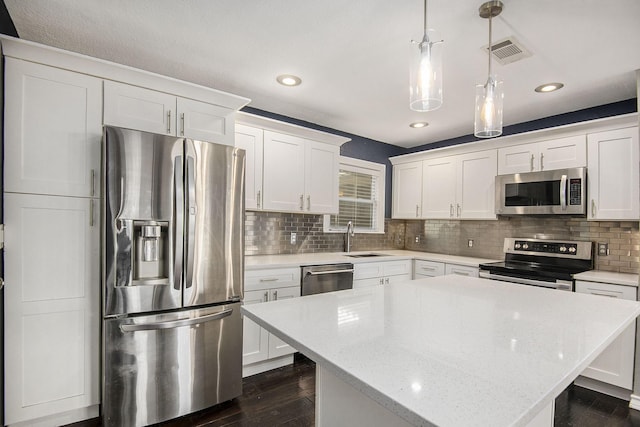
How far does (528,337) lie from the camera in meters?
1.12

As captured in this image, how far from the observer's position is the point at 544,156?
326cm

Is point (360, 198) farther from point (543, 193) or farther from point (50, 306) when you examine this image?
point (50, 306)

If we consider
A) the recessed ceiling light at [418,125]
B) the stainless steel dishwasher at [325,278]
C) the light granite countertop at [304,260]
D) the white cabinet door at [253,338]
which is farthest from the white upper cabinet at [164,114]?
the recessed ceiling light at [418,125]

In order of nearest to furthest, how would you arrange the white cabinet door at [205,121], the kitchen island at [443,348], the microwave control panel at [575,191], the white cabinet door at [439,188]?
the kitchen island at [443,348], the white cabinet door at [205,121], the microwave control panel at [575,191], the white cabinet door at [439,188]

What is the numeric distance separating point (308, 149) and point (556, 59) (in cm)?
217

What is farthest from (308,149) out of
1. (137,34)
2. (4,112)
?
(4,112)

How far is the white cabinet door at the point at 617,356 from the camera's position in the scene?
2.46 m

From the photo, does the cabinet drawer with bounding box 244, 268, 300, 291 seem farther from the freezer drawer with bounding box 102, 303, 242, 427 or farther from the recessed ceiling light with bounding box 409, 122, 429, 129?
the recessed ceiling light with bounding box 409, 122, 429, 129

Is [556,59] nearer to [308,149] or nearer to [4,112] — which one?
[308,149]

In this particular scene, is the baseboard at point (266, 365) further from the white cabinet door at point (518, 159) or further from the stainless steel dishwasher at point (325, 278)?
the white cabinet door at point (518, 159)

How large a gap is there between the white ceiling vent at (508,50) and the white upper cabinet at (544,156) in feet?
4.42

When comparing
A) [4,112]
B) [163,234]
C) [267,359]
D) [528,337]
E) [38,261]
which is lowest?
[267,359]

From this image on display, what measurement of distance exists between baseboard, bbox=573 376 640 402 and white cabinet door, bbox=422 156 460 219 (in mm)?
1949

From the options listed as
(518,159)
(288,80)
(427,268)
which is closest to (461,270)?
(427,268)
